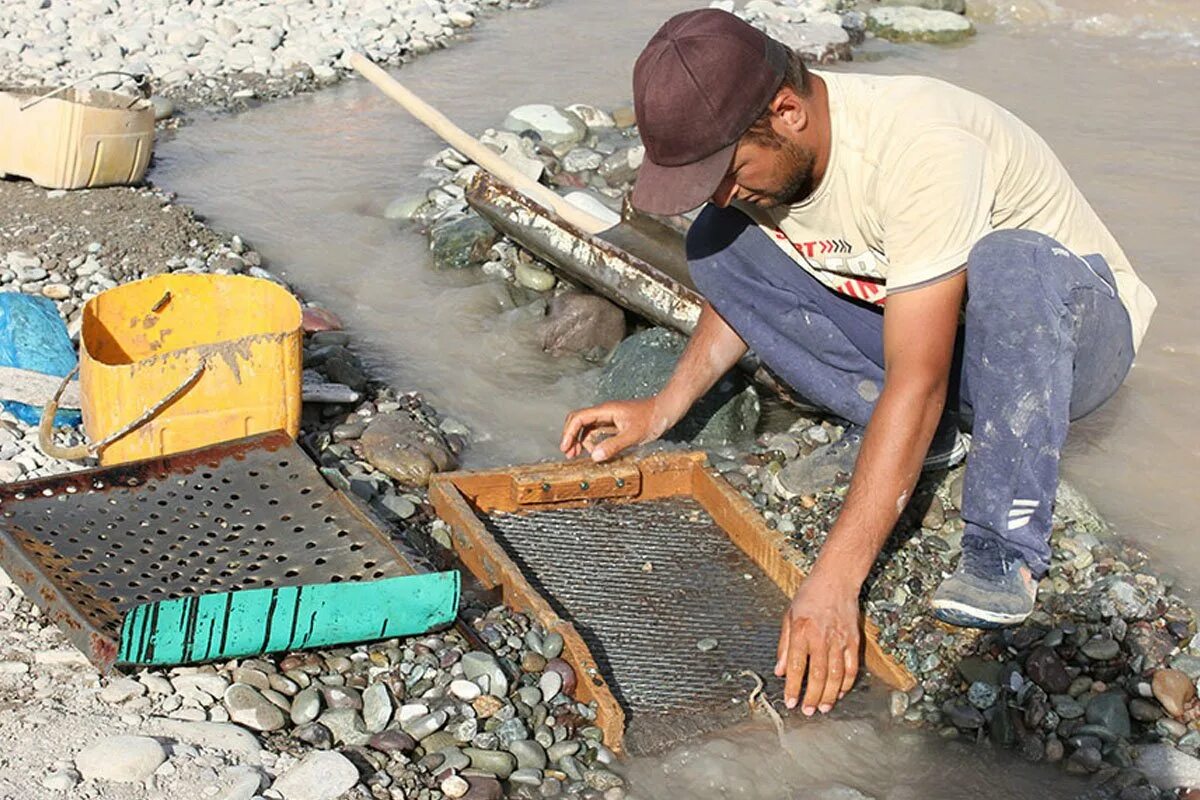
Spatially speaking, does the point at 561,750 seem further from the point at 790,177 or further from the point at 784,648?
the point at 790,177

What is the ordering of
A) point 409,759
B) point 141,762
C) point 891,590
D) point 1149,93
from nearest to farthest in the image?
point 141,762 < point 409,759 < point 891,590 < point 1149,93

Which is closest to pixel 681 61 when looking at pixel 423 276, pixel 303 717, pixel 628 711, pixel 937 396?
pixel 937 396

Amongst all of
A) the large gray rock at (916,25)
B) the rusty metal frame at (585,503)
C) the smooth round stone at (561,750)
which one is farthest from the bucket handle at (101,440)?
the large gray rock at (916,25)

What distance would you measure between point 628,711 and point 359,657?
65 cm

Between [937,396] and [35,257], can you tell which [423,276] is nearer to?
[35,257]

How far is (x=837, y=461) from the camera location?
13.6 feet

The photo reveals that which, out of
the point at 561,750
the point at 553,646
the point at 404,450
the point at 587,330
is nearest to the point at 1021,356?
the point at 553,646

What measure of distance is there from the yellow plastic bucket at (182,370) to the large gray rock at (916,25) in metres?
7.63

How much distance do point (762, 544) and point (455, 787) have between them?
45.2 inches

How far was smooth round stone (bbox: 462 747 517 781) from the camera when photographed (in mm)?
2961

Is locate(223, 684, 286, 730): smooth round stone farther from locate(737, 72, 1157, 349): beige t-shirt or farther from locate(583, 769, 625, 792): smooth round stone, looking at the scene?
locate(737, 72, 1157, 349): beige t-shirt

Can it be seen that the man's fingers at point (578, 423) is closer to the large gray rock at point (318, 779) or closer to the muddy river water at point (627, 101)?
the muddy river water at point (627, 101)

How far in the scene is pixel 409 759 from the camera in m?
2.98

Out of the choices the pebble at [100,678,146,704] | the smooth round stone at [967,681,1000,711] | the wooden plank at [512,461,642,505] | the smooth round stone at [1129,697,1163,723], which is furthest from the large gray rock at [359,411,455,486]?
the smooth round stone at [1129,697,1163,723]
